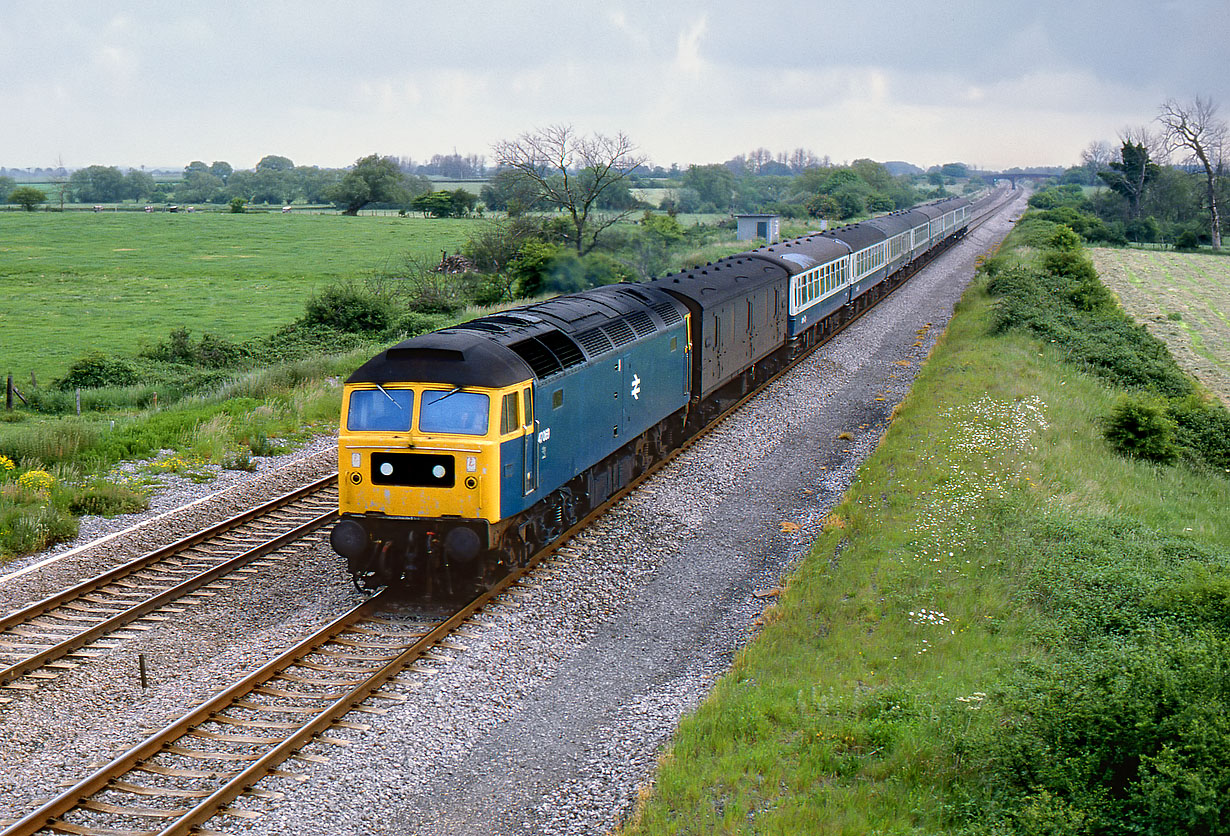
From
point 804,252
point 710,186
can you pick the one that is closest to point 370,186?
point 710,186

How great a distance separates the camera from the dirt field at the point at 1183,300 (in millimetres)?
38688

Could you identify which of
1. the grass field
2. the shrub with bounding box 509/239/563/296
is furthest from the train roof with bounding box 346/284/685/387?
the grass field

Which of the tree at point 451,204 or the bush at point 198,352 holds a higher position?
the tree at point 451,204

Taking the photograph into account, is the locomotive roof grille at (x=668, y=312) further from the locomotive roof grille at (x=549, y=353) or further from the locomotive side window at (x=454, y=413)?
the locomotive side window at (x=454, y=413)

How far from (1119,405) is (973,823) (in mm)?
18156

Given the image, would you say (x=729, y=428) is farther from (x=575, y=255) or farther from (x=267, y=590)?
(x=575, y=255)

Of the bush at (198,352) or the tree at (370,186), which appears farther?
the tree at (370,186)

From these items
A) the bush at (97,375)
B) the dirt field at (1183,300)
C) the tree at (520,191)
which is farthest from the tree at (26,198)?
the dirt field at (1183,300)

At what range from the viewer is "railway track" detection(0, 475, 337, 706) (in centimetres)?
1177

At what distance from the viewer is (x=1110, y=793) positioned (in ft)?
25.1

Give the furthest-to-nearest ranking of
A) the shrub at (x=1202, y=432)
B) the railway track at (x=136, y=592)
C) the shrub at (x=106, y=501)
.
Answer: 1. the shrub at (x=1202, y=432)
2. the shrub at (x=106, y=501)
3. the railway track at (x=136, y=592)

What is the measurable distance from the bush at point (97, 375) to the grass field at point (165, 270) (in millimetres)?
4956

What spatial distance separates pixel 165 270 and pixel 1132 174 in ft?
309

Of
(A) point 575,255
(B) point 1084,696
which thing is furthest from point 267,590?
(A) point 575,255
